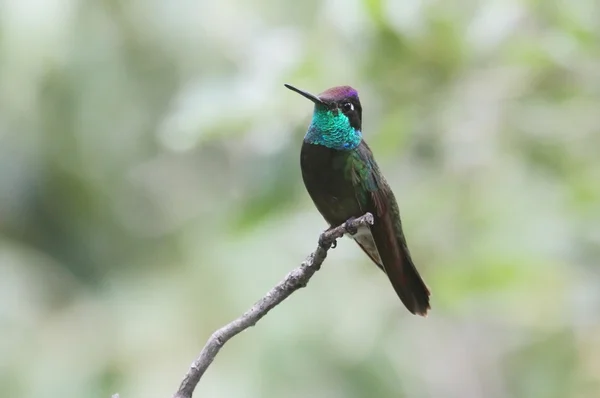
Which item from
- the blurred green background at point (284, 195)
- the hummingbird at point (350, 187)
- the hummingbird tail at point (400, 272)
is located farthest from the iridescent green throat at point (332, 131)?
the blurred green background at point (284, 195)

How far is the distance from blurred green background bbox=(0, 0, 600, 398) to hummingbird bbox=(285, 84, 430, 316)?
67cm

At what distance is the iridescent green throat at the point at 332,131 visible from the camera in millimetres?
1584

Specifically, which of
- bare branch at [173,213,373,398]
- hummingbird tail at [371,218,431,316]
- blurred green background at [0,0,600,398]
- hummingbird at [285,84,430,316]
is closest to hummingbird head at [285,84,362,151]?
hummingbird at [285,84,430,316]

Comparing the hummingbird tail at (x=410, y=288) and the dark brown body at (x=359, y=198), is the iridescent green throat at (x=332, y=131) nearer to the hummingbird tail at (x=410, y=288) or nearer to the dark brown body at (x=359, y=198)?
the dark brown body at (x=359, y=198)

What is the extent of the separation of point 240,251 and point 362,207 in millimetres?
2118

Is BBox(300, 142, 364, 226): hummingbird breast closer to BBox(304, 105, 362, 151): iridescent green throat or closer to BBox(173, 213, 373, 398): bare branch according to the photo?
BBox(304, 105, 362, 151): iridescent green throat

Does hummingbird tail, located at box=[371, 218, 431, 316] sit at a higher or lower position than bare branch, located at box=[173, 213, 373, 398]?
higher

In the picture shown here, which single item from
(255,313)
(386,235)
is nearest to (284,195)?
(386,235)

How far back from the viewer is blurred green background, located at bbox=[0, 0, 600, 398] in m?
2.40

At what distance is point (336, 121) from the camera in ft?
5.31

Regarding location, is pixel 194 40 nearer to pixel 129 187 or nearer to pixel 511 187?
pixel 129 187

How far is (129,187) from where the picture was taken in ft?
15.9

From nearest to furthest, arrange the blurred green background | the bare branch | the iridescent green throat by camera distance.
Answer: the bare branch, the iridescent green throat, the blurred green background

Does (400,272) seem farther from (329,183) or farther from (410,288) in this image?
(329,183)
